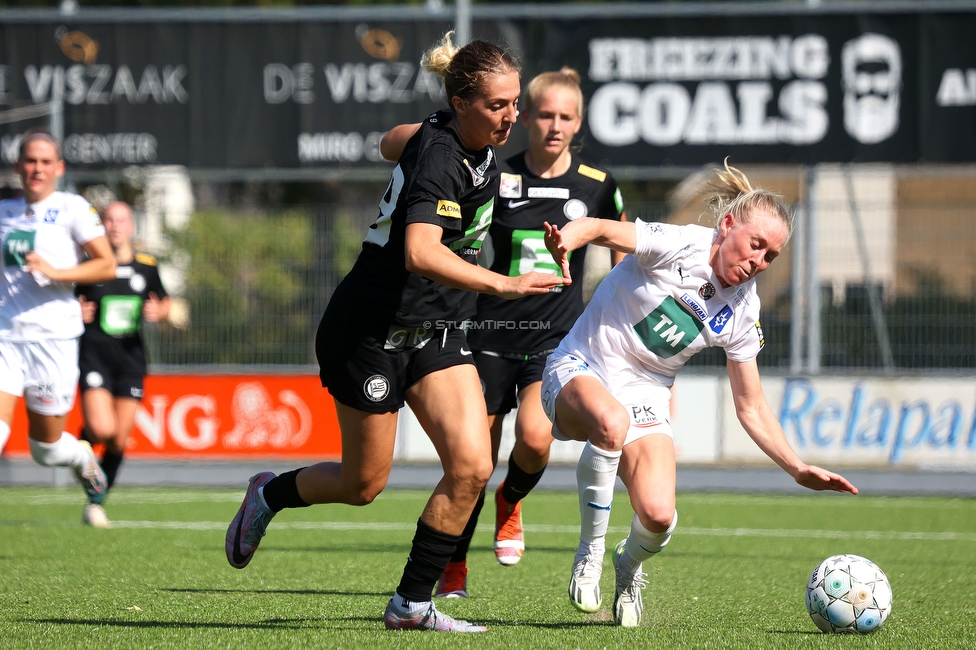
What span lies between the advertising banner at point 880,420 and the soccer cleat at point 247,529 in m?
7.83

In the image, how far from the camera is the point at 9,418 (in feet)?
21.2

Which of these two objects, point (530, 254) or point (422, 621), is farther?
point (530, 254)

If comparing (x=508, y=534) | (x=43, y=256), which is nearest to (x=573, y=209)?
(x=508, y=534)

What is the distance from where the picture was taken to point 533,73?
42.9 ft

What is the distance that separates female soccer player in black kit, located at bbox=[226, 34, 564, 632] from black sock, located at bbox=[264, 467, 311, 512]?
35cm

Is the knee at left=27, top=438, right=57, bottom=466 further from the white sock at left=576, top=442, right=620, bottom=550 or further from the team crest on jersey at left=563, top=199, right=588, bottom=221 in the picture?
the white sock at left=576, top=442, right=620, bottom=550

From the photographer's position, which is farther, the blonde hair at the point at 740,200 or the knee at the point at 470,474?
the blonde hair at the point at 740,200

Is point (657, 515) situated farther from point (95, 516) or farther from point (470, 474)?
point (95, 516)

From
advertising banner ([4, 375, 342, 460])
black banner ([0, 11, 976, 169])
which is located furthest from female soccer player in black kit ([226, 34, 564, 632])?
black banner ([0, 11, 976, 169])

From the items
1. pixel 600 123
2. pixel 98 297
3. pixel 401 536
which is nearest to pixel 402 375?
pixel 401 536

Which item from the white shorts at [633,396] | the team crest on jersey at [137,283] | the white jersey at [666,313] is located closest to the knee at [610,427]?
the white shorts at [633,396]

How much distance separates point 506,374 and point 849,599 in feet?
7.52

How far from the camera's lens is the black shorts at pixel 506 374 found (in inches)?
242

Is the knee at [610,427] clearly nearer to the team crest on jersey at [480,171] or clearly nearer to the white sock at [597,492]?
the white sock at [597,492]
